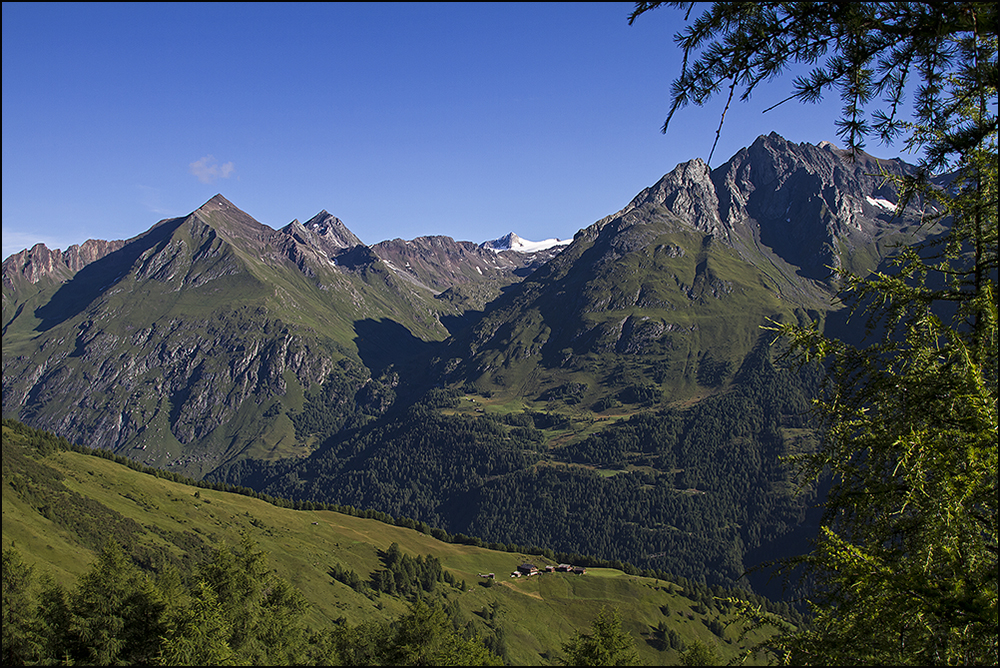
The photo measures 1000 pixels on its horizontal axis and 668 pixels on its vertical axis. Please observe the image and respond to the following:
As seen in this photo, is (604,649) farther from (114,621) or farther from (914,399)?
(114,621)

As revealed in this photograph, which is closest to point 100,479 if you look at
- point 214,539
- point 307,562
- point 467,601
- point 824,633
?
point 214,539

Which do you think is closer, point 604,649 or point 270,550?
point 604,649

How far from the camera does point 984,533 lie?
11039mm

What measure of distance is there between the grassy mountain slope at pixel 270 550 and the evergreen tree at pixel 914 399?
130m

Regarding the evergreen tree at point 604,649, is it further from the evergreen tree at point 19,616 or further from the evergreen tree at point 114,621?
the evergreen tree at point 19,616

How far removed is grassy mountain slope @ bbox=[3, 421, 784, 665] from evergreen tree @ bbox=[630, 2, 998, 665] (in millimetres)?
130370

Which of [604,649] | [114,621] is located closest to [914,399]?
[604,649]

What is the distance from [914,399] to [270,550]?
539 feet

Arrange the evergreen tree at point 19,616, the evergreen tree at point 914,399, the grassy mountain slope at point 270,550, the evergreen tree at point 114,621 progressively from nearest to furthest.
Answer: the evergreen tree at point 914,399, the evergreen tree at point 114,621, the evergreen tree at point 19,616, the grassy mountain slope at point 270,550

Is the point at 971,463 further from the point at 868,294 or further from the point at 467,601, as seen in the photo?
the point at 467,601

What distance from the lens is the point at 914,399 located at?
1186 cm

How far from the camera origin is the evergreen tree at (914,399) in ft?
34.2

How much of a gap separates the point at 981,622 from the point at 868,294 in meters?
6.86

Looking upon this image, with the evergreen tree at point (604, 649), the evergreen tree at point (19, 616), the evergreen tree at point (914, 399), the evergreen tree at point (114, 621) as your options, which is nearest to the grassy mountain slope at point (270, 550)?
the evergreen tree at point (19, 616)
